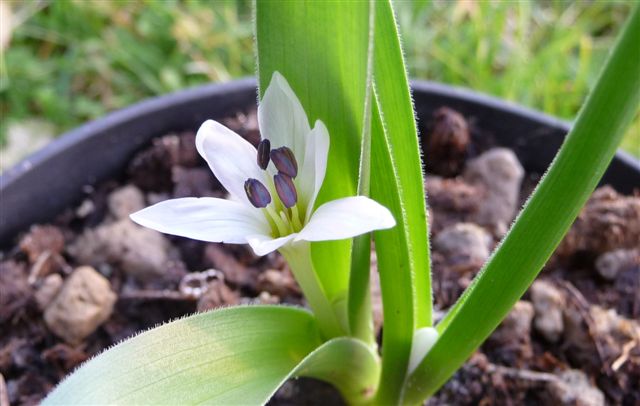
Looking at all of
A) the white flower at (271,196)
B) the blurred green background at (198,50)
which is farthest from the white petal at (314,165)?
the blurred green background at (198,50)

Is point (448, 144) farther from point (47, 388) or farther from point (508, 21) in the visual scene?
point (508, 21)

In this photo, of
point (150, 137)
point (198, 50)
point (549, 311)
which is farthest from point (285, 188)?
point (198, 50)

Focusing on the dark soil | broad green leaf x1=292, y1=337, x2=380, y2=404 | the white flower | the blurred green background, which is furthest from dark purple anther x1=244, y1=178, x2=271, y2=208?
the blurred green background

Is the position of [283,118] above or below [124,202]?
above

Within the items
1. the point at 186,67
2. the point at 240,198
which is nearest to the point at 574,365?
the point at 240,198

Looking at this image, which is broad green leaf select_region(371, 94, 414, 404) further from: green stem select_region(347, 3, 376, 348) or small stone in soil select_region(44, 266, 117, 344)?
small stone in soil select_region(44, 266, 117, 344)

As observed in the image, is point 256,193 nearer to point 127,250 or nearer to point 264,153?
point 264,153

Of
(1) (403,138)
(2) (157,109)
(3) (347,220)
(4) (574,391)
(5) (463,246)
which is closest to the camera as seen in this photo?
(3) (347,220)
